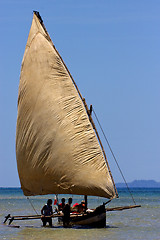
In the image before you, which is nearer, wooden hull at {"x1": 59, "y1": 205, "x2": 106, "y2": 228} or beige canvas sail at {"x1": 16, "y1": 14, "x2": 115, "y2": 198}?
wooden hull at {"x1": 59, "y1": 205, "x2": 106, "y2": 228}

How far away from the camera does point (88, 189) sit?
2573cm

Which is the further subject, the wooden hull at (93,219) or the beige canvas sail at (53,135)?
the beige canvas sail at (53,135)

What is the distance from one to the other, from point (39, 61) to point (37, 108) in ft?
7.69

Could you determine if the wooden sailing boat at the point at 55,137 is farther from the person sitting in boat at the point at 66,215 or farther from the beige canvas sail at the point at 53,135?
the person sitting in boat at the point at 66,215

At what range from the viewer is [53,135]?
26500mm

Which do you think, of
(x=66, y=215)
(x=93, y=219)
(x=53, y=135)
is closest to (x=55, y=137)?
(x=53, y=135)

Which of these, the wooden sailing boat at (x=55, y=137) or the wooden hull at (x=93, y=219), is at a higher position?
the wooden sailing boat at (x=55, y=137)

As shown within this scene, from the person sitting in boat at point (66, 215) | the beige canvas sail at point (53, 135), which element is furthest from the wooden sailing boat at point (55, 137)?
the person sitting in boat at point (66, 215)

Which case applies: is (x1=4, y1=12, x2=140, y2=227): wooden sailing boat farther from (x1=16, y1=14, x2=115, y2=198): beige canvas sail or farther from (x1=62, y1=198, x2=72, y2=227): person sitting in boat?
(x1=62, y1=198, x2=72, y2=227): person sitting in boat

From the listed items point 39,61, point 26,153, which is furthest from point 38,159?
point 39,61

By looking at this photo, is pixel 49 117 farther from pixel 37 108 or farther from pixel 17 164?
pixel 17 164

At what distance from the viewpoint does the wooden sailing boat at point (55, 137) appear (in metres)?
25.9

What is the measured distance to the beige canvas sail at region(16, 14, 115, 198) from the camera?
2598 cm

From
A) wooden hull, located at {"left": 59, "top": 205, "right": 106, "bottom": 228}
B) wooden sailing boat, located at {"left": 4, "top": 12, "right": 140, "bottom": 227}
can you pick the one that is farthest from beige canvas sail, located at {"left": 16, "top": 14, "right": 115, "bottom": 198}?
wooden hull, located at {"left": 59, "top": 205, "right": 106, "bottom": 228}
